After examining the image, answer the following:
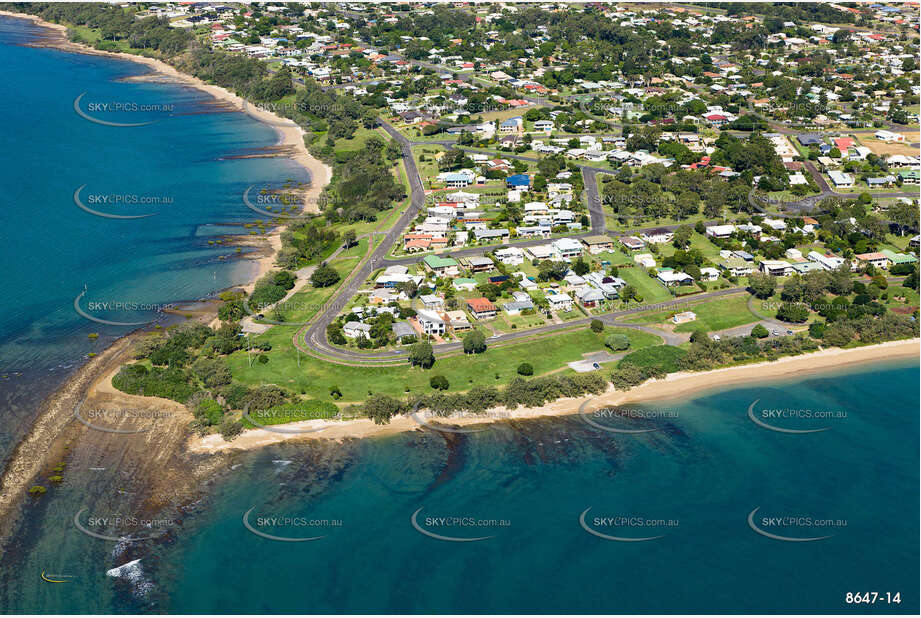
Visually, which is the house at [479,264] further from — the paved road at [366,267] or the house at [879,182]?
the house at [879,182]

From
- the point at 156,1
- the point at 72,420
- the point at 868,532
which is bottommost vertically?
the point at 72,420

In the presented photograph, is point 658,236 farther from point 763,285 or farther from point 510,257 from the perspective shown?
point 510,257

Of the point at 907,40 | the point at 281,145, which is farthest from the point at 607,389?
the point at 907,40

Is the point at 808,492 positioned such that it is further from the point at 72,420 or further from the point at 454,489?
the point at 72,420

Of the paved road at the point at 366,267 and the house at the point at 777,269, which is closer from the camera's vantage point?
the paved road at the point at 366,267

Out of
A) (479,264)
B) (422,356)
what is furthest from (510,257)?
(422,356)

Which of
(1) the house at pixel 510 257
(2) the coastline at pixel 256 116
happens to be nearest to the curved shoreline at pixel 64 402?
(2) the coastline at pixel 256 116

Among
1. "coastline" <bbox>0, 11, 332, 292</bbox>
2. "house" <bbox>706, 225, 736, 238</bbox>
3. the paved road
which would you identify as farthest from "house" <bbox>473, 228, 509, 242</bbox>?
"house" <bbox>706, 225, 736, 238</bbox>
